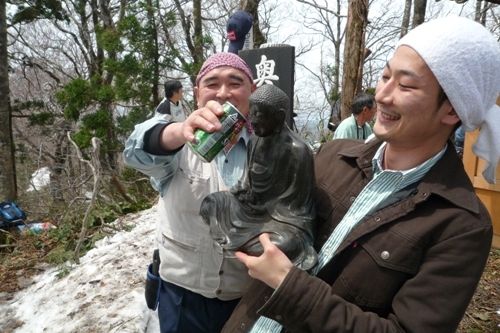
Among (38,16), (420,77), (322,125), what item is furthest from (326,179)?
(38,16)

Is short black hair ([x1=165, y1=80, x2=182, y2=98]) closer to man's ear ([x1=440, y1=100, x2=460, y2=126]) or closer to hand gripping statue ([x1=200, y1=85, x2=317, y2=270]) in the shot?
hand gripping statue ([x1=200, y1=85, x2=317, y2=270])

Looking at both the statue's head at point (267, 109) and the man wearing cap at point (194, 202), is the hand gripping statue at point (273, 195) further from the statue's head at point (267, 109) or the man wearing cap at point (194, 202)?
the man wearing cap at point (194, 202)

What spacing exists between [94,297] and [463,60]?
12.3 feet

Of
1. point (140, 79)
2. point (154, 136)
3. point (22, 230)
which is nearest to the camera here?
point (154, 136)

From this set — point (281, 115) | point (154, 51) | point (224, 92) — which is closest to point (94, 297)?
point (224, 92)

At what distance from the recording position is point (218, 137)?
1.13m

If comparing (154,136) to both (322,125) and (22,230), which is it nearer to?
(22,230)

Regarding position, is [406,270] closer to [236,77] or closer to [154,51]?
[236,77]

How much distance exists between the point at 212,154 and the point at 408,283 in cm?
67

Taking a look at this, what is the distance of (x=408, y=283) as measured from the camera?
3.29 ft

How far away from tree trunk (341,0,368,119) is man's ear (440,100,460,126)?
4.09m

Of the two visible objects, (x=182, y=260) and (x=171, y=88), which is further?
(x=171, y=88)

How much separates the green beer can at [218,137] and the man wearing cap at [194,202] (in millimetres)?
236

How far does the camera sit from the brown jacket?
967mm
